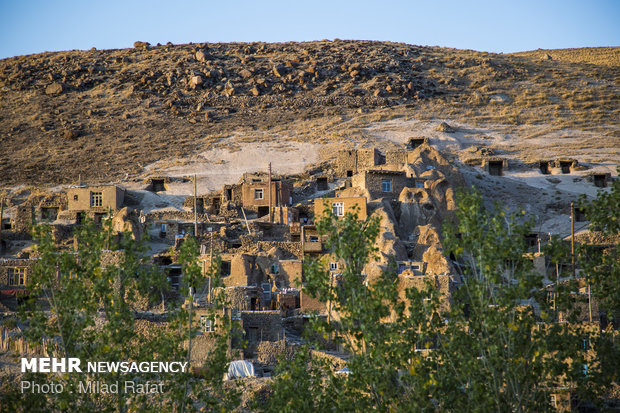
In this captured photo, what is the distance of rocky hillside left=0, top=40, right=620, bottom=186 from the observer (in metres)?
69.6

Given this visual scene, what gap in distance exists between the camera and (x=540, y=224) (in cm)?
4731

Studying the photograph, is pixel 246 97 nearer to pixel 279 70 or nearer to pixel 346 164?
pixel 279 70

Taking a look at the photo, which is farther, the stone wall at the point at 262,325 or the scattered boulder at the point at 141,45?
the scattered boulder at the point at 141,45

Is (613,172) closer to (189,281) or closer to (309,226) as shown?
(309,226)

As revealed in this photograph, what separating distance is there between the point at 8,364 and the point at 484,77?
67943 mm

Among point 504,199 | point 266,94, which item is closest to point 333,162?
point 504,199

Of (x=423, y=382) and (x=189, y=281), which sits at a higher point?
(x=189, y=281)

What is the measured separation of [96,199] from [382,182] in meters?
16.2

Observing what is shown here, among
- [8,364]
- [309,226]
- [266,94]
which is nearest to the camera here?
[8,364]

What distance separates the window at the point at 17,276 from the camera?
119 feet

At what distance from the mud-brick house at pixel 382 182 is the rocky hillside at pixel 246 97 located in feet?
70.4

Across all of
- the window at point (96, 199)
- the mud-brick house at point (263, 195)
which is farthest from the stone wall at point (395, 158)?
the window at point (96, 199)

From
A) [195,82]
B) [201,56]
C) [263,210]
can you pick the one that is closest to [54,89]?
[195,82]

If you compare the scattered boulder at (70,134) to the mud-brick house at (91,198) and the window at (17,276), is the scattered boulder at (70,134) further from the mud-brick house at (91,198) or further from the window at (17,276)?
the window at (17,276)
